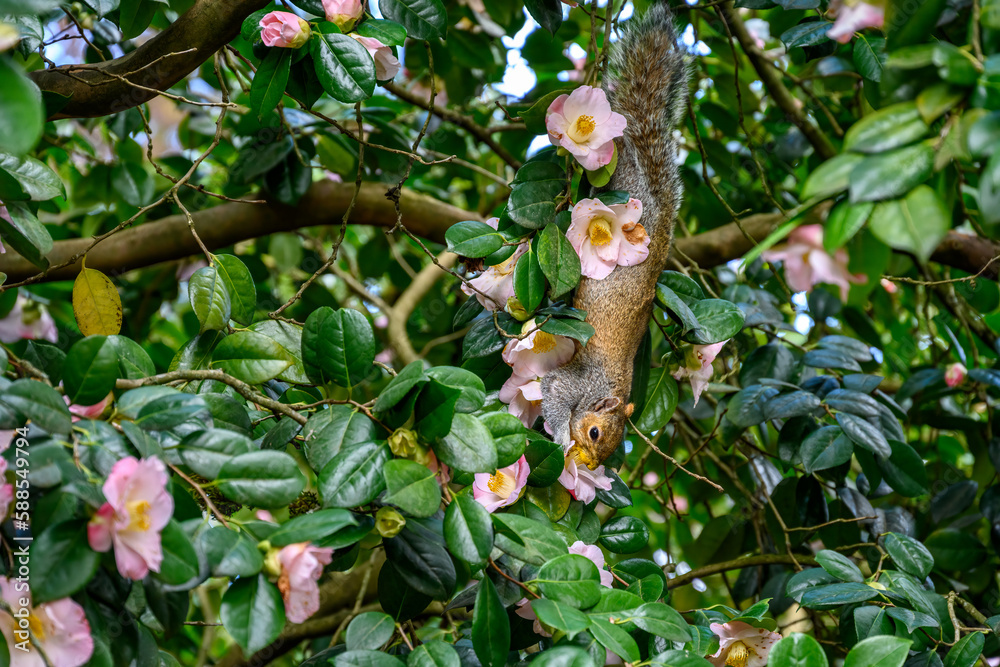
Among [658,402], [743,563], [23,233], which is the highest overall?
[23,233]

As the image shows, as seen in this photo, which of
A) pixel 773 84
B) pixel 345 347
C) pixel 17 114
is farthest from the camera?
pixel 773 84

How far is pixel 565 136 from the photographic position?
1012 mm

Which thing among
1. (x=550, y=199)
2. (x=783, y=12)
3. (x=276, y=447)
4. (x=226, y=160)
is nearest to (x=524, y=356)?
(x=550, y=199)

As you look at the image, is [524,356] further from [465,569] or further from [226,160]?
[226,160]

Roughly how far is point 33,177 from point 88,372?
0.43 metres

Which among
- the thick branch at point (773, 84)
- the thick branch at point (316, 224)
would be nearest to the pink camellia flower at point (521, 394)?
the thick branch at point (316, 224)

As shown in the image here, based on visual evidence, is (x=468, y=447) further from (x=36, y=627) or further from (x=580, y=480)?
(x=36, y=627)

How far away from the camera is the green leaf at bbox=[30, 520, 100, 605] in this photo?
0.55m

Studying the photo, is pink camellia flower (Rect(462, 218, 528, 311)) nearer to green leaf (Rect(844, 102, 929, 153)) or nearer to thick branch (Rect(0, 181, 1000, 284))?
green leaf (Rect(844, 102, 929, 153))

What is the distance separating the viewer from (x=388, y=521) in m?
0.73

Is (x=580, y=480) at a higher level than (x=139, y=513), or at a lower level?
lower

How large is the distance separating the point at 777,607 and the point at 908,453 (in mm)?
386

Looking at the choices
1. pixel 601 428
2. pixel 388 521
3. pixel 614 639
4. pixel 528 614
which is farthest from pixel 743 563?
pixel 388 521

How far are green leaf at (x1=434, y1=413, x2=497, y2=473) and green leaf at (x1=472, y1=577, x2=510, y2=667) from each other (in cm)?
12
